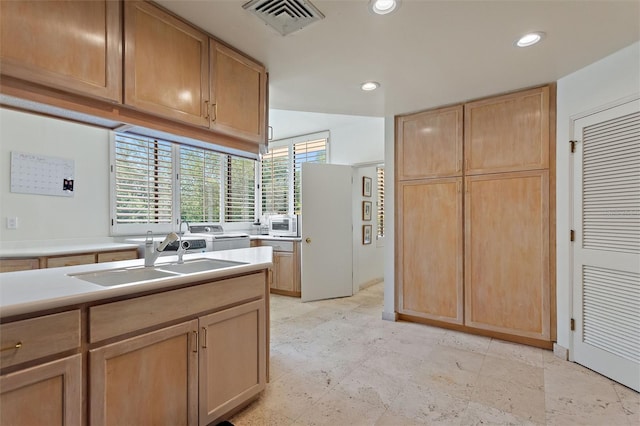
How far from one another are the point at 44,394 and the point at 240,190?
4.59 metres

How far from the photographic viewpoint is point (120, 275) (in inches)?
70.2

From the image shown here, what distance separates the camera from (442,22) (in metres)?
1.91

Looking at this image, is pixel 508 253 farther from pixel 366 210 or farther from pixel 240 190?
pixel 240 190

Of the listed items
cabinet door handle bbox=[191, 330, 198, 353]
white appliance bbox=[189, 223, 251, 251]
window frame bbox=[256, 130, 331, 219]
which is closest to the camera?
cabinet door handle bbox=[191, 330, 198, 353]

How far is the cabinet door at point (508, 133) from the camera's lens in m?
2.88

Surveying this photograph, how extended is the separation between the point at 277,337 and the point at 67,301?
2.29 meters

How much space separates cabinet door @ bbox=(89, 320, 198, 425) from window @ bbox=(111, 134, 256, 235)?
232 centimetres

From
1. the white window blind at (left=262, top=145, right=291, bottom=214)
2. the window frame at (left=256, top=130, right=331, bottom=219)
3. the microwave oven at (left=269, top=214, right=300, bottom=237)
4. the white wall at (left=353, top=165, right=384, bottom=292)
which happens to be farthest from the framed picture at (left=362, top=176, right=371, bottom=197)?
the white window blind at (left=262, top=145, right=291, bottom=214)

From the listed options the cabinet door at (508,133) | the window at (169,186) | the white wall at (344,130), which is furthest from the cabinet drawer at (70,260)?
the cabinet door at (508,133)

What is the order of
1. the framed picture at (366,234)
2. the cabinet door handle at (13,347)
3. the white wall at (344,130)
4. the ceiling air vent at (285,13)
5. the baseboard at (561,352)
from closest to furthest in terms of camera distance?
the cabinet door handle at (13,347) < the ceiling air vent at (285,13) < the baseboard at (561,352) < the white wall at (344,130) < the framed picture at (366,234)

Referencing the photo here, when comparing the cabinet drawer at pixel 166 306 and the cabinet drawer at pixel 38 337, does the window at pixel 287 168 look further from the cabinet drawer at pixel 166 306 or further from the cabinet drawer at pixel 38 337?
the cabinet drawer at pixel 38 337

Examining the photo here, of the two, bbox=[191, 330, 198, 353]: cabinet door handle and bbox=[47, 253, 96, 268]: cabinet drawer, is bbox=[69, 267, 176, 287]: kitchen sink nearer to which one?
bbox=[191, 330, 198, 353]: cabinet door handle

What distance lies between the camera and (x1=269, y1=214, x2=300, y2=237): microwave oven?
5188mm

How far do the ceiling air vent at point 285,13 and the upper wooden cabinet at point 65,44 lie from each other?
0.71 metres
